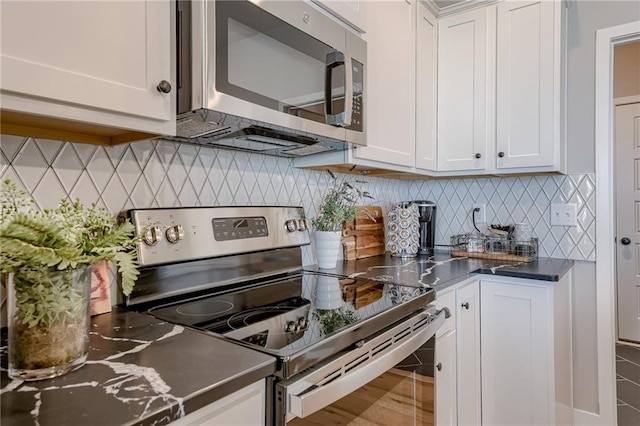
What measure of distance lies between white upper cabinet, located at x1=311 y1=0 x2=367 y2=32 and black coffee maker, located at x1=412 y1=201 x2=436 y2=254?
1135 millimetres

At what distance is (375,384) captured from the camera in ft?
3.24

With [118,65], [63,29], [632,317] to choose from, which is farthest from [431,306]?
[632,317]

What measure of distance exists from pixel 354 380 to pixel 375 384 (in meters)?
0.13

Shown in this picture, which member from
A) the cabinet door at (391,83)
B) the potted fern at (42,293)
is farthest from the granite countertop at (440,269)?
the potted fern at (42,293)

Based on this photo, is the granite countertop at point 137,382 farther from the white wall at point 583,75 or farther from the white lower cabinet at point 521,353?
the white wall at point 583,75

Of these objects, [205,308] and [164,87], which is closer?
[164,87]

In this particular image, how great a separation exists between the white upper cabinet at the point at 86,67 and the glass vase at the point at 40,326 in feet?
1.05

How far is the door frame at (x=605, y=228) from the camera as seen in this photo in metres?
2.01

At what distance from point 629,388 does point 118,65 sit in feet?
10.8

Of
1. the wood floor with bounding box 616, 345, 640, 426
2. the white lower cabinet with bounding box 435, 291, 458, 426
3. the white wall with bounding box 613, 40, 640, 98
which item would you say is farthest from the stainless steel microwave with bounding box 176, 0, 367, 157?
the white wall with bounding box 613, 40, 640, 98

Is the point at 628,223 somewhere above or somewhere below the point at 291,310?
above

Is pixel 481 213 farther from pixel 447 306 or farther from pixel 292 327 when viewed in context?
pixel 292 327

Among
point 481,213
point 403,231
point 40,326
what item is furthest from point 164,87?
point 481,213

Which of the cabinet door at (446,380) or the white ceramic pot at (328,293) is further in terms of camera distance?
the cabinet door at (446,380)
